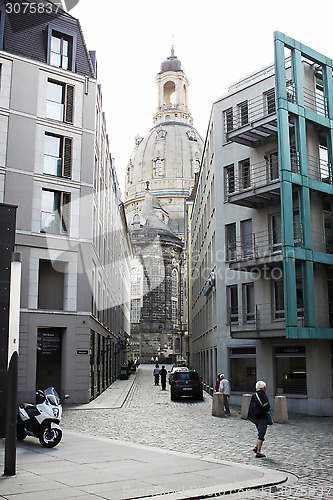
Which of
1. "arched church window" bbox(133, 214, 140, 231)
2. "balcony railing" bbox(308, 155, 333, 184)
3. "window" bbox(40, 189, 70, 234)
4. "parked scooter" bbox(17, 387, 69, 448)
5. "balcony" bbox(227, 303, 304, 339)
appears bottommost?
"parked scooter" bbox(17, 387, 69, 448)

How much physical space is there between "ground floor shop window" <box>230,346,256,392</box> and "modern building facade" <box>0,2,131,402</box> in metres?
6.87

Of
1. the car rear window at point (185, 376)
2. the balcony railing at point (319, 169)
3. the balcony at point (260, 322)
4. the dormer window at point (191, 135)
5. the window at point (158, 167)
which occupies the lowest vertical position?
the car rear window at point (185, 376)

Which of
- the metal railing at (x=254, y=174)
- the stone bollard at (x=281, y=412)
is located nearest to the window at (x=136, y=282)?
the metal railing at (x=254, y=174)

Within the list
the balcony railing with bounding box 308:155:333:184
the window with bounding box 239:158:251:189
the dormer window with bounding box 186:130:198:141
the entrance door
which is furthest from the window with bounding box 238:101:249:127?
the dormer window with bounding box 186:130:198:141

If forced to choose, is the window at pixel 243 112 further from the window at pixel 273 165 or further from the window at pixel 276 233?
the window at pixel 276 233

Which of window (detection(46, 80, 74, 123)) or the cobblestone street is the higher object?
window (detection(46, 80, 74, 123))

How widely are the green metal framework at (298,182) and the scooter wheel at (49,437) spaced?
1128cm

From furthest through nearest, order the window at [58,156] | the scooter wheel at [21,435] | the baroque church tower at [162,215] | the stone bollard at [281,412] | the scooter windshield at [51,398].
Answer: the baroque church tower at [162,215], the window at [58,156], the stone bollard at [281,412], the scooter wheel at [21,435], the scooter windshield at [51,398]

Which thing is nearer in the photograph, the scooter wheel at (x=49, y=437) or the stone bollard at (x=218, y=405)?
the scooter wheel at (x=49, y=437)

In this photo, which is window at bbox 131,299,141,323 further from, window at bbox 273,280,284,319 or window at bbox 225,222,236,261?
window at bbox 273,280,284,319

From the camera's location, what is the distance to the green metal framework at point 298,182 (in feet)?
71.3

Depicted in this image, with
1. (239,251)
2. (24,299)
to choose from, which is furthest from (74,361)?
(239,251)

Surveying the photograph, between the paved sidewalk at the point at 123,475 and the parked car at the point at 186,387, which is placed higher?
the parked car at the point at 186,387

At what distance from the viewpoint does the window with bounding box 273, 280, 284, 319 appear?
24000 mm
